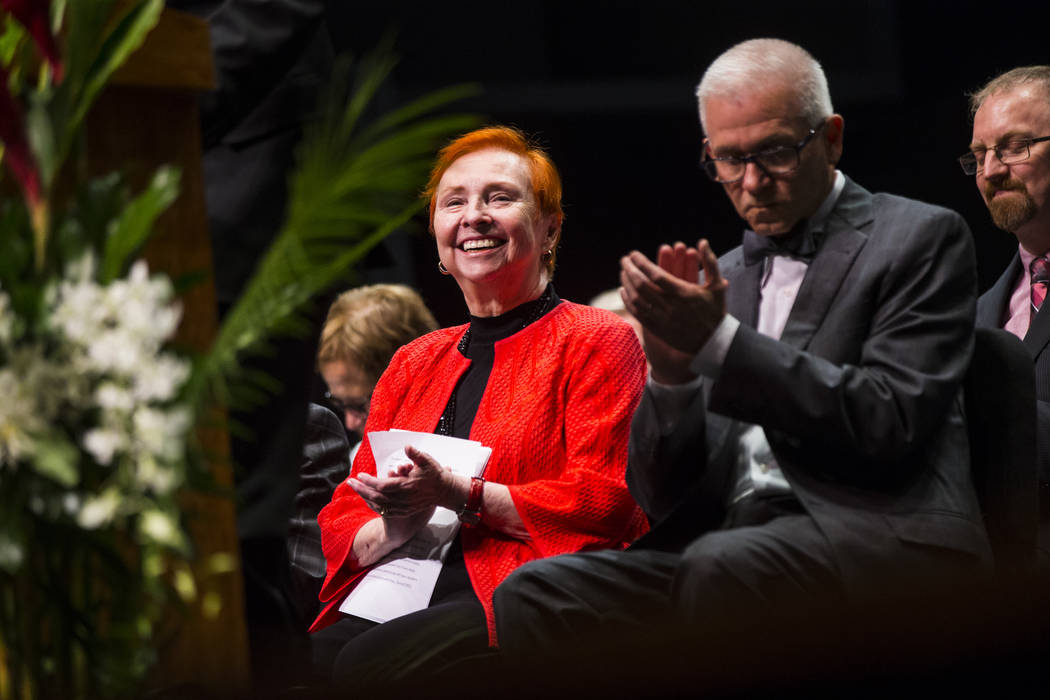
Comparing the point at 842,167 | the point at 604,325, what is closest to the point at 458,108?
the point at 842,167

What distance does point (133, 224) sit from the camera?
0.98 m

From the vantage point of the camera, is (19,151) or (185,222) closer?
(19,151)

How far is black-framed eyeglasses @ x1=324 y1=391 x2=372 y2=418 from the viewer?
3.11 metres


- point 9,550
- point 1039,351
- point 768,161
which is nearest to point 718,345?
point 768,161

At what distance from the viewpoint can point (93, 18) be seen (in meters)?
1.00

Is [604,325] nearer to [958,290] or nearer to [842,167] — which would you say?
[958,290]

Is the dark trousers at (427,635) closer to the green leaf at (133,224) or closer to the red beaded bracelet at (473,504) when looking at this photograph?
the red beaded bracelet at (473,504)

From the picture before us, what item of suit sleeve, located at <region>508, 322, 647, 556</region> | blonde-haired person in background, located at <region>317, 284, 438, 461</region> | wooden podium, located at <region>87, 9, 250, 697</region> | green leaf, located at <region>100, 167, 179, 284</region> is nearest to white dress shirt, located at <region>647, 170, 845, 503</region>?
suit sleeve, located at <region>508, 322, 647, 556</region>

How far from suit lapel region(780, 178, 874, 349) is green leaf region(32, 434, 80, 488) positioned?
3.71ft

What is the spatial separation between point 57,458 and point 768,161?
3.96 feet

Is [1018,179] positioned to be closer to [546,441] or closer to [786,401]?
[546,441]

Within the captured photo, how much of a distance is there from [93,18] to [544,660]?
0.64 metres

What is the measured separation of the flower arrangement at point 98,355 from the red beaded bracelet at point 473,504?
3.32 feet

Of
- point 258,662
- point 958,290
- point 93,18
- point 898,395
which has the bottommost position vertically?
point 258,662
